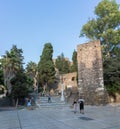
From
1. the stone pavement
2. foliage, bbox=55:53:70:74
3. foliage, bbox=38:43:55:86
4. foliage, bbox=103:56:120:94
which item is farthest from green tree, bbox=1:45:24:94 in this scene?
the stone pavement

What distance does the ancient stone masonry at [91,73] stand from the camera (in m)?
22.3

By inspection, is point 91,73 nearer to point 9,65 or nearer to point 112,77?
point 112,77

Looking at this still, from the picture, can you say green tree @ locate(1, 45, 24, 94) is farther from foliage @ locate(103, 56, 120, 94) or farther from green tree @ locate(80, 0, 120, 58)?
foliage @ locate(103, 56, 120, 94)

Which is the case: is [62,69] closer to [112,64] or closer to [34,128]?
[112,64]

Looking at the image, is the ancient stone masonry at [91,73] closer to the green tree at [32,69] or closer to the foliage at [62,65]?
the green tree at [32,69]

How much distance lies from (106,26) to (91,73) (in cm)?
742

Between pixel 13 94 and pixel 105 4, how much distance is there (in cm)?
1446

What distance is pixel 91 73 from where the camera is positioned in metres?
23.0

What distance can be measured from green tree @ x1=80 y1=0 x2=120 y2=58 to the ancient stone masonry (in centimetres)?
449

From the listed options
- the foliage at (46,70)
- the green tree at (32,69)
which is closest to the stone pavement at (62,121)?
the foliage at (46,70)

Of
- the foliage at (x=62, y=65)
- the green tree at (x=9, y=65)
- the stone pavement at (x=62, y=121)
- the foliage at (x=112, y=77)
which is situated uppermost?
the foliage at (x=62, y=65)

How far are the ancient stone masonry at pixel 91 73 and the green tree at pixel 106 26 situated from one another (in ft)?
14.7

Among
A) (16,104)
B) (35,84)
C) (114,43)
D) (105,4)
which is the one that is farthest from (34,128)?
(35,84)

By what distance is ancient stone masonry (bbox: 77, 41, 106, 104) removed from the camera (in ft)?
73.1
